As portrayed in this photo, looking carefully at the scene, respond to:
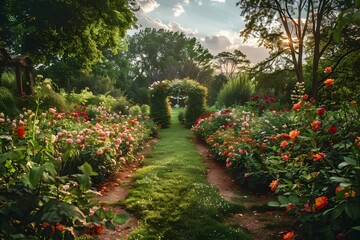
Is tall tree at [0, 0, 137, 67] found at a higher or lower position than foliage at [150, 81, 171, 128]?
higher

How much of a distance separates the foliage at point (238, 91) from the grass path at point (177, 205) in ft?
41.5

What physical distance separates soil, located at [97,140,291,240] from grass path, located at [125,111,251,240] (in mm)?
181

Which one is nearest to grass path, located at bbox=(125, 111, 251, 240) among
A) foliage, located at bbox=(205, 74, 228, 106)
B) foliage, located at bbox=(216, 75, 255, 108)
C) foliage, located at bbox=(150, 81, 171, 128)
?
foliage, located at bbox=(150, 81, 171, 128)

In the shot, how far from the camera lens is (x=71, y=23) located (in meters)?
9.87

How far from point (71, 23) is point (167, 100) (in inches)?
411

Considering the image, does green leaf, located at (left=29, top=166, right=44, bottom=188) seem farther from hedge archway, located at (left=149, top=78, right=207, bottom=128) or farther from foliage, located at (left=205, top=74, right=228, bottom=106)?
foliage, located at (left=205, top=74, right=228, bottom=106)

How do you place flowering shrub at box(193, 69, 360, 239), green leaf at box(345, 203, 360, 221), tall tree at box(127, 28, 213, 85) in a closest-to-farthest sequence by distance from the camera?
green leaf at box(345, 203, 360, 221), flowering shrub at box(193, 69, 360, 239), tall tree at box(127, 28, 213, 85)

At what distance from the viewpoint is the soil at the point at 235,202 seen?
4352mm

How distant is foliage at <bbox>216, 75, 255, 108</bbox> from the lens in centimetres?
1998

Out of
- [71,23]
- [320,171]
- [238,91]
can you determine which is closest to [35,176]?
[320,171]

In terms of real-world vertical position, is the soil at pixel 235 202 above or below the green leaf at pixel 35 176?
below

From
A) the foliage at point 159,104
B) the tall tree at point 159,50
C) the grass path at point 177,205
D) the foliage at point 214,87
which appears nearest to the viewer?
the grass path at point 177,205

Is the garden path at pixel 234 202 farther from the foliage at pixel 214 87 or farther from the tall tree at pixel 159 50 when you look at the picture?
the tall tree at pixel 159 50

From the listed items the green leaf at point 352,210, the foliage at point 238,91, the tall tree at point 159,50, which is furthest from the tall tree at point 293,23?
the tall tree at point 159,50
